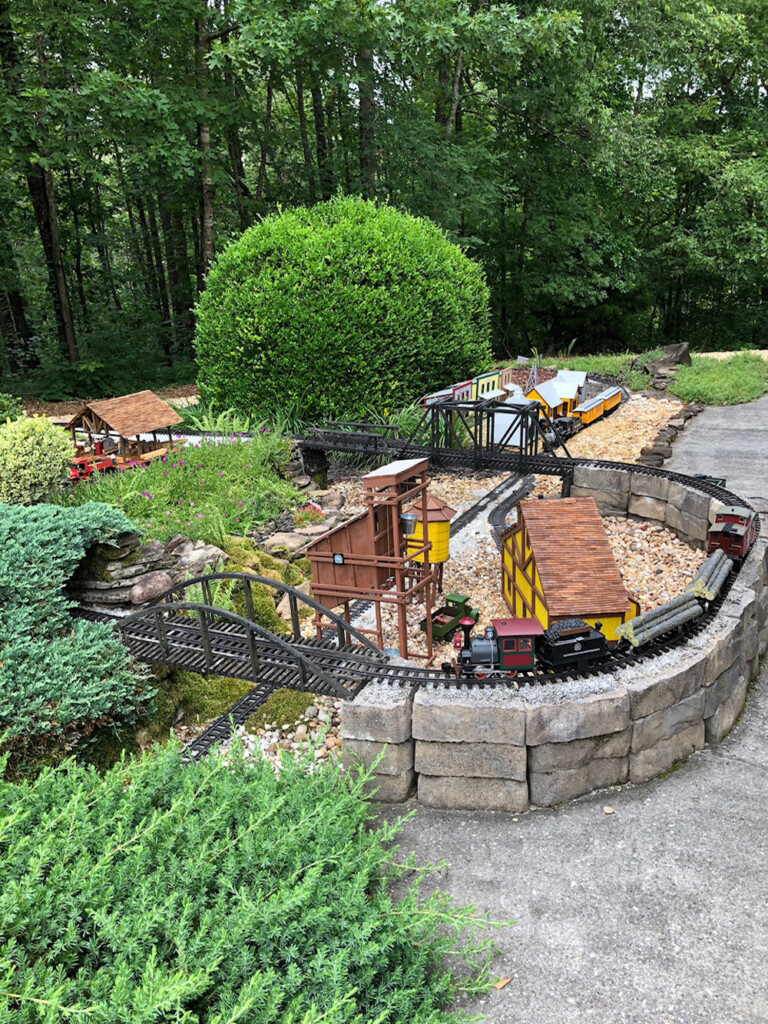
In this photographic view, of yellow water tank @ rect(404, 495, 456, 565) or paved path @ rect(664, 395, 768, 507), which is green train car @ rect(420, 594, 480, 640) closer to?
yellow water tank @ rect(404, 495, 456, 565)

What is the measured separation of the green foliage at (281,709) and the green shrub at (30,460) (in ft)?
11.3

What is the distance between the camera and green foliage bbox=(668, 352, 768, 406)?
520 inches

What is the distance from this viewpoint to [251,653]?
14.3ft

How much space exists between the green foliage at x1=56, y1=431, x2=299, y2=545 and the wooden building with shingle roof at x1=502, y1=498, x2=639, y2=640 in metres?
2.96

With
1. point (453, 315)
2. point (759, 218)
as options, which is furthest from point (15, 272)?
point (759, 218)

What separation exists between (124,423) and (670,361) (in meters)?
12.4

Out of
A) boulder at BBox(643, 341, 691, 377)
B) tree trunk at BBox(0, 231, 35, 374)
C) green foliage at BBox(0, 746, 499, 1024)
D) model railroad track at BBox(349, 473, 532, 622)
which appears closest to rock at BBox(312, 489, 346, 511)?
model railroad track at BBox(349, 473, 532, 622)

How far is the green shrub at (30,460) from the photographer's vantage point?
6547mm

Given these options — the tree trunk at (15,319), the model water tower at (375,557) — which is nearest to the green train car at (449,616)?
the model water tower at (375,557)

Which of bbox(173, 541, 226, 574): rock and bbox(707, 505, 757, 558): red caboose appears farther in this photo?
bbox(173, 541, 226, 574): rock

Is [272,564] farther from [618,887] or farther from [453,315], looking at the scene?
[453,315]

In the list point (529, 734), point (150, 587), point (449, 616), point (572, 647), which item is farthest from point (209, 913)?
point (449, 616)

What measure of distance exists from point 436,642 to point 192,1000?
3.46 m

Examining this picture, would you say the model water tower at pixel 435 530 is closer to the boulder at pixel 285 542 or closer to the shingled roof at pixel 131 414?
the boulder at pixel 285 542
